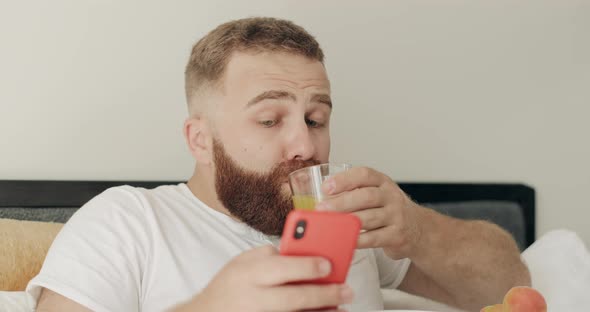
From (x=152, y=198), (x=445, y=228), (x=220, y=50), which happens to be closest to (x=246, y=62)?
(x=220, y=50)

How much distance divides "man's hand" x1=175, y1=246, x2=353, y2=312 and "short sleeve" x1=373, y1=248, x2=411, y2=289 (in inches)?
37.6

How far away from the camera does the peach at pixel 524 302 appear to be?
88 centimetres

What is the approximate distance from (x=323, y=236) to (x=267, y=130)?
2.34 ft

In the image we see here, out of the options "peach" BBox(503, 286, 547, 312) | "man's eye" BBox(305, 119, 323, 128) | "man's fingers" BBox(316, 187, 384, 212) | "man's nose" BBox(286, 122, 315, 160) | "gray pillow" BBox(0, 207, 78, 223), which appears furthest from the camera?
"gray pillow" BBox(0, 207, 78, 223)

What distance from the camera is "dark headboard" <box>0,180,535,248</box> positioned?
1881 mm

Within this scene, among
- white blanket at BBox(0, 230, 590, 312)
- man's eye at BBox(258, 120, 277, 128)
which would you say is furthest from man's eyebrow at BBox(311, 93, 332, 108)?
white blanket at BBox(0, 230, 590, 312)

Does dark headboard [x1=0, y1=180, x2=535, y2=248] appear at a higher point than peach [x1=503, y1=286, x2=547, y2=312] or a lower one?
lower

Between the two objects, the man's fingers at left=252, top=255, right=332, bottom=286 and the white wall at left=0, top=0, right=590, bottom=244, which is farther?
the white wall at left=0, top=0, right=590, bottom=244

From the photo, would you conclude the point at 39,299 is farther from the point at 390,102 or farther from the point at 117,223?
the point at 390,102

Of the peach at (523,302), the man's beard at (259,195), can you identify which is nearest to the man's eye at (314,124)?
the man's beard at (259,195)

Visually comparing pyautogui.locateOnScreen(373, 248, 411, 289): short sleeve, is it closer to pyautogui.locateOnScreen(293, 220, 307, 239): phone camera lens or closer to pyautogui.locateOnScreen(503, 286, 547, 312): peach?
pyautogui.locateOnScreen(503, 286, 547, 312): peach

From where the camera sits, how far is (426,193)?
224 cm

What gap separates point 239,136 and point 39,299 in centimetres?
53

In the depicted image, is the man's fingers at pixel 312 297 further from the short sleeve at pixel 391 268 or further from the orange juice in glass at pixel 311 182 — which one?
the short sleeve at pixel 391 268
